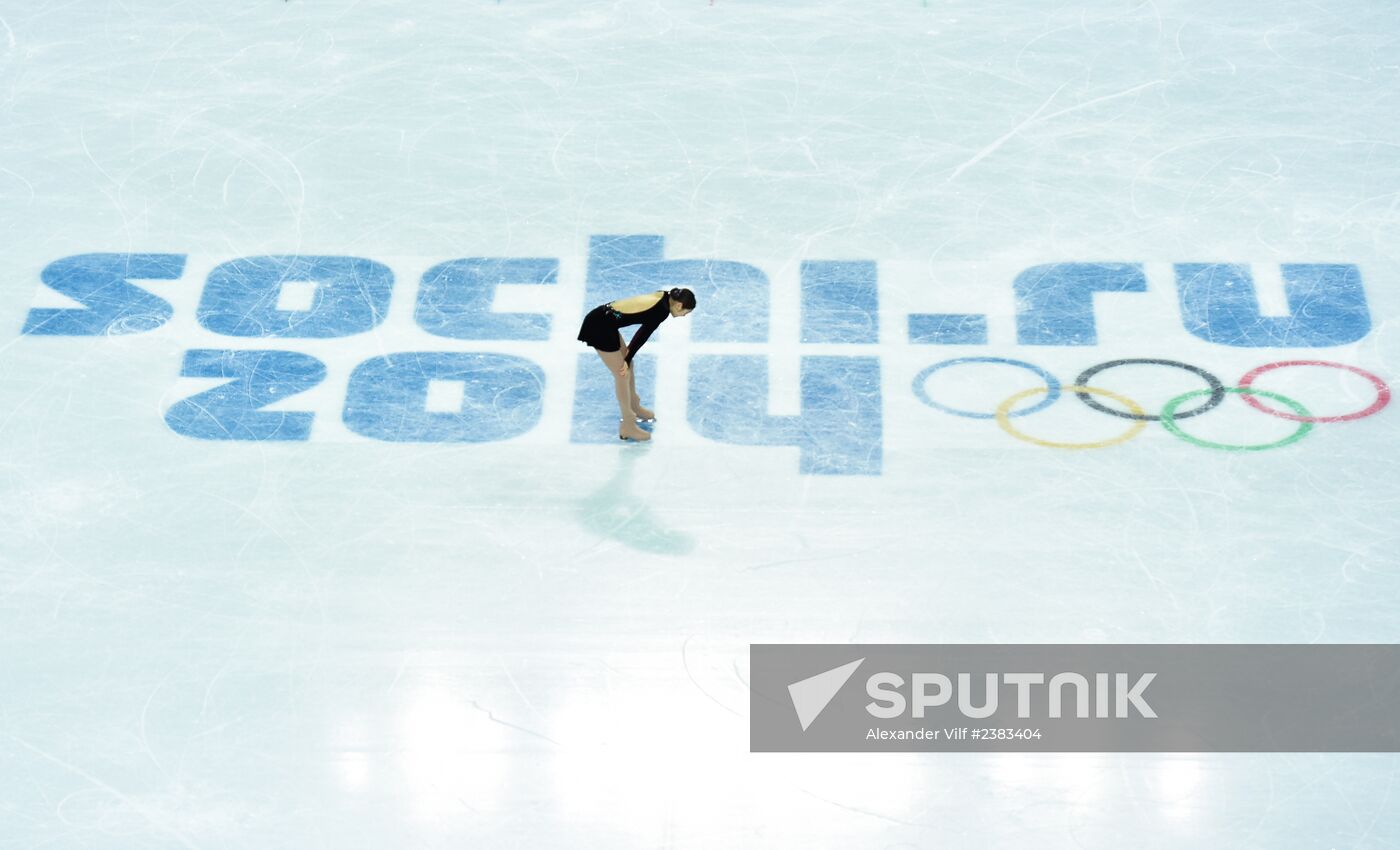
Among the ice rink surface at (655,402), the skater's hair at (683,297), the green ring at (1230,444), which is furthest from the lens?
the green ring at (1230,444)

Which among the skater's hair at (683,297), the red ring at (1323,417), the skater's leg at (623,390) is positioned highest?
the red ring at (1323,417)

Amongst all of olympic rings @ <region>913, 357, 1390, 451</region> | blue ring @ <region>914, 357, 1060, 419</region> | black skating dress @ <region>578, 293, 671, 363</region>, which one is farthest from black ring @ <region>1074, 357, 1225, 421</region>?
black skating dress @ <region>578, 293, 671, 363</region>

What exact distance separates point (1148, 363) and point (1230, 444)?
0.84m

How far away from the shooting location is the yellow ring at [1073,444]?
11102 millimetres

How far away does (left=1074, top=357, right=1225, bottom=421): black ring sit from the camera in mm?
11289

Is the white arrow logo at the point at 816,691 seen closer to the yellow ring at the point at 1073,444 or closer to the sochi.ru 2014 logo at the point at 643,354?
the sochi.ru 2014 logo at the point at 643,354

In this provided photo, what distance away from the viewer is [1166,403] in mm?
11375

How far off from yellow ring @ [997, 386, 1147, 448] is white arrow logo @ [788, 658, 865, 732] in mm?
2028

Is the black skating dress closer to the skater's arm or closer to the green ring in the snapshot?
the skater's arm

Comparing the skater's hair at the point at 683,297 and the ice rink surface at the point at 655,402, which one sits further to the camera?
the skater's hair at the point at 683,297

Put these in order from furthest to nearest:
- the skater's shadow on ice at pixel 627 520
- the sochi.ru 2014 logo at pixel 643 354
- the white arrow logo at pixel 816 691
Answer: the sochi.ru 2014 logo at pixel 643 354
the skater's shadow on ice at pixel 627 520
the white arrow logo at pixel 816 691

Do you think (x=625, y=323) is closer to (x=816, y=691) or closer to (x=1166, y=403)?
(x=816, y=691)

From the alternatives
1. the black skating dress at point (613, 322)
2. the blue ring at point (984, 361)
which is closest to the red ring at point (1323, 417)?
the blue ring at point (984, 361)

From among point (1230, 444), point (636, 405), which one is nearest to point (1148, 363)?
point (1230, 444)
